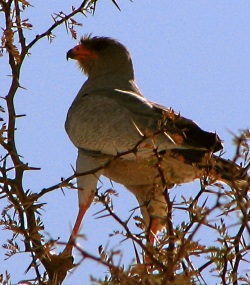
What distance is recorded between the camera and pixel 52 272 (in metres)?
4.34

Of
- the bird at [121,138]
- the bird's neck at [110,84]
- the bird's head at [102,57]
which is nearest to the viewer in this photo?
the bird at [121,138]

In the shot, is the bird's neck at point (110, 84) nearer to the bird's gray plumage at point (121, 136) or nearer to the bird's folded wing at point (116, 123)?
the bird's gray plumage at point (121, 136)

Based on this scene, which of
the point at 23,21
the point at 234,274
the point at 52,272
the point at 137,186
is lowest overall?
the point at 234,274

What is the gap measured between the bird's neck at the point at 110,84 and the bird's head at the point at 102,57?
101mm

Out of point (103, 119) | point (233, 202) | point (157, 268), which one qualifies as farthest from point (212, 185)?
point (103, 119)

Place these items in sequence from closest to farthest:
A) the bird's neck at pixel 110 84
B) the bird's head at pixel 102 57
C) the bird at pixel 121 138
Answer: the bird at pixel 121 138, the bird's neck at pixel 110 84, the bird's head at pixel 102 57

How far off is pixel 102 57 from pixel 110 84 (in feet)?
1.77

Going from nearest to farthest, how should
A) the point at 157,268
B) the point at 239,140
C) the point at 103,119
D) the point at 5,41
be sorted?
the point at 239,140, the point at 157,268, the point at 5,41, the point at 103,119

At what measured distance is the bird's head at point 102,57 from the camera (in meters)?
8.19

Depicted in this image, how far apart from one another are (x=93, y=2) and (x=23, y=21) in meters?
0.49

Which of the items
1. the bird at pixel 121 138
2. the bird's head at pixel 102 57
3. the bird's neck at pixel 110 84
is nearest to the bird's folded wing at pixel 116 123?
the bird at pixel 121 138

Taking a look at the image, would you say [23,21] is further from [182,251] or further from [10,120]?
[182,251]

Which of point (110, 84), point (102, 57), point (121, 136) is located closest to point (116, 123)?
point (121, 136)

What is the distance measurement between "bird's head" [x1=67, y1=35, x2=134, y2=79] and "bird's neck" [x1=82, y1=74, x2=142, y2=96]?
0.33 ft
